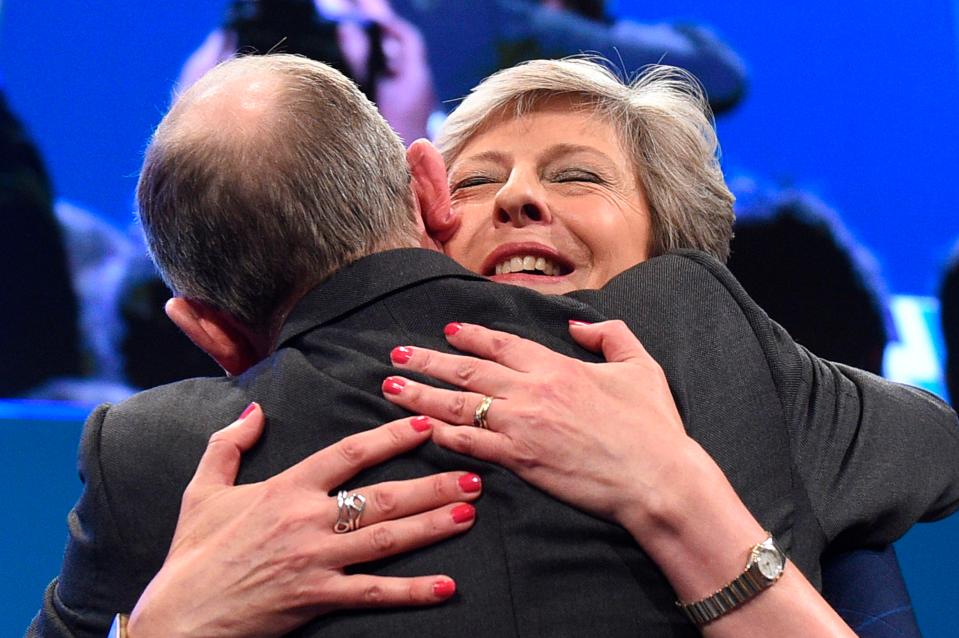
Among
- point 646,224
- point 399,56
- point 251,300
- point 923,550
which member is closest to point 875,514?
point 646,224

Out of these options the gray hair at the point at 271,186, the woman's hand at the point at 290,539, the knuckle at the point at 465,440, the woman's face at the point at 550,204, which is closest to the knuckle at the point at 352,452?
the woman's hand at the point at 290,539

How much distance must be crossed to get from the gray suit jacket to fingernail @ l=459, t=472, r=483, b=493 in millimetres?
20

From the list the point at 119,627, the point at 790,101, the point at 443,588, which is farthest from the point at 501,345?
the point at 790,101

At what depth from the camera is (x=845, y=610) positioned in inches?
58.1

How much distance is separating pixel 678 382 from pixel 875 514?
35cm

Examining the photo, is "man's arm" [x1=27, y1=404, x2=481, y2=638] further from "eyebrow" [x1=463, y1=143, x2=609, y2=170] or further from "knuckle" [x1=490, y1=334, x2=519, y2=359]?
"eyebrow" [x1=463, y1=143, x2=609, y2=170]

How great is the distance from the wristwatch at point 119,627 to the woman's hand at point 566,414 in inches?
15.9

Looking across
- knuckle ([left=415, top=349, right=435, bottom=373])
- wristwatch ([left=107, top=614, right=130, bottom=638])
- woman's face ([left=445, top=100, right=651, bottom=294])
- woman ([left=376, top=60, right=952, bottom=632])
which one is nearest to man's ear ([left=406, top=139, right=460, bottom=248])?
woman ([left=376, top=60, right=952, bottom=632])

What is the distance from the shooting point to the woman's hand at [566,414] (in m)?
1.16

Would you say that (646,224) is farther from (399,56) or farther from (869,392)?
(399,56)

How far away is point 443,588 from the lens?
1.11 m

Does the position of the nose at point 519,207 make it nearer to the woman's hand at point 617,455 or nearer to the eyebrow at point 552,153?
the eyebrow at point 552,153

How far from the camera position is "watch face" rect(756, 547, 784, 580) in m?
1.18

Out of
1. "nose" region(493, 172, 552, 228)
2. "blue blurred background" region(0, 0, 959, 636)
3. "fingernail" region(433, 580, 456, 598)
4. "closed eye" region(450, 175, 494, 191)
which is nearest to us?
"fingernail" region(433, 580, 456, 598)
